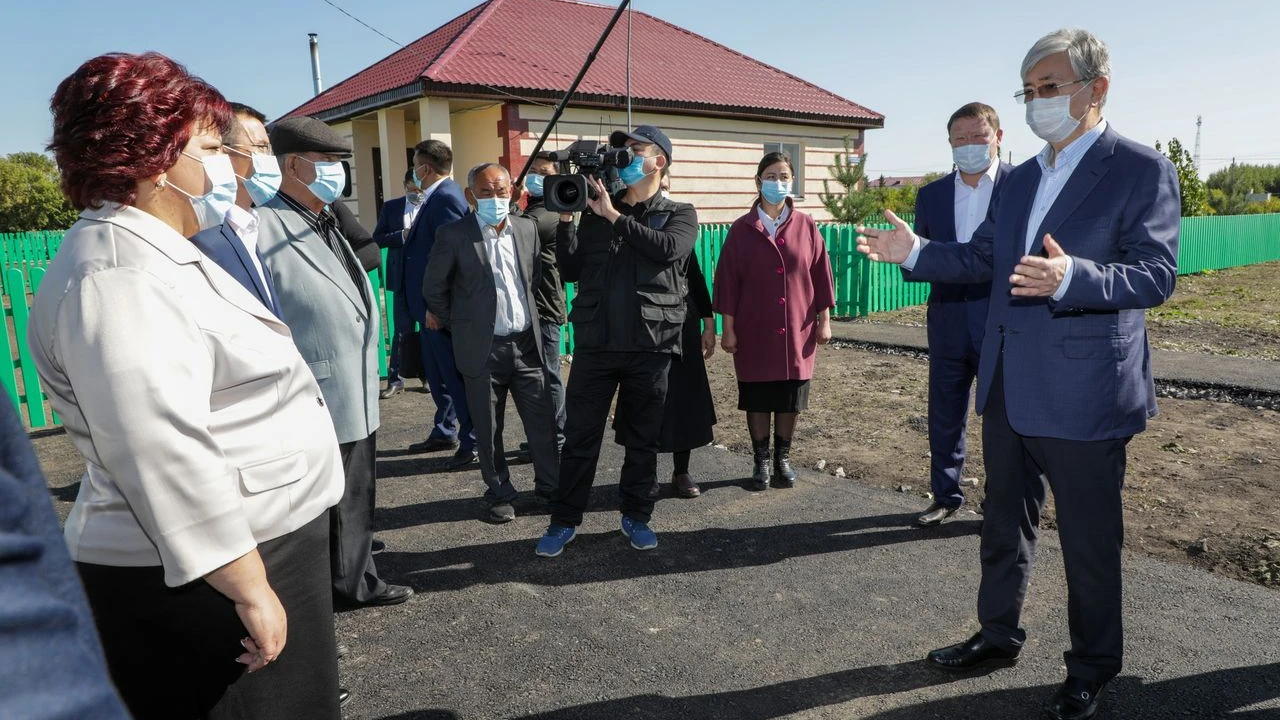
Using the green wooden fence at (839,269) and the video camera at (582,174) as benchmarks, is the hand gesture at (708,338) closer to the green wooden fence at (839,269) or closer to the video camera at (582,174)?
the video camera at (582,174)

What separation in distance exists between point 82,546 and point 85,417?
1.20ft

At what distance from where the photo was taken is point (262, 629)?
1.67 meters

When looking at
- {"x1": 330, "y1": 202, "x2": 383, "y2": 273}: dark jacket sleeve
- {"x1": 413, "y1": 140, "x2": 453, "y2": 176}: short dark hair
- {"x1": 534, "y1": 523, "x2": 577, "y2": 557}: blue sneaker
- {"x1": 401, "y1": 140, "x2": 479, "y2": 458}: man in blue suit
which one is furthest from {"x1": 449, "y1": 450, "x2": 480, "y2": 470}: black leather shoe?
{"x1": 413, "y1": 140, "x2": 453, "y2": 176}: short dark hair

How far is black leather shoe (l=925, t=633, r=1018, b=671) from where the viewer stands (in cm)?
318

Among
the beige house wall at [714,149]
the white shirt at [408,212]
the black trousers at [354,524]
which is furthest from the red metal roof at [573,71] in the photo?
the black trousers at [354,524]

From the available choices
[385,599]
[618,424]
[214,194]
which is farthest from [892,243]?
[385,599]

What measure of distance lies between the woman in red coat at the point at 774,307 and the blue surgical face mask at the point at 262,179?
2.82 metres

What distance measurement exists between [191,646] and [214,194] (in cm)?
115

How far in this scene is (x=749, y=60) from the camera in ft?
67.8

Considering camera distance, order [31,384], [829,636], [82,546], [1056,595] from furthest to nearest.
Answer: [31,384] < [1056,595] < [829,636] < [82,546]

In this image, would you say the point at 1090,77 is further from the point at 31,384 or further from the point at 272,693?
the point at 31,384

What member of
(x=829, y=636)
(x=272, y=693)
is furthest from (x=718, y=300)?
(x=272, y=693)

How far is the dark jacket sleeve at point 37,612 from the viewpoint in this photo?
574 mm

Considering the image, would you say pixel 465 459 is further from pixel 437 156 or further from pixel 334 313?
pixel 334 313
